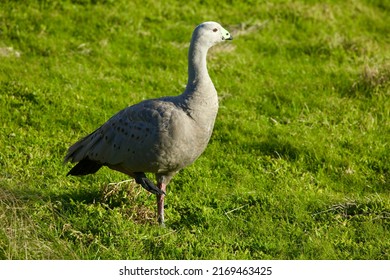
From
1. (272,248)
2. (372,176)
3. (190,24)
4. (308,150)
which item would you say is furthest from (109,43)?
(272,248)

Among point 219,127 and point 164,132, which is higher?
point 164,132

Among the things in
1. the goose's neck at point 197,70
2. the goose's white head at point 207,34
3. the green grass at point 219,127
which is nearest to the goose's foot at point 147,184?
the green grass at point 219,127

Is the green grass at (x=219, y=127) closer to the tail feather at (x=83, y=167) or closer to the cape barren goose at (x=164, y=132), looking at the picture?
the tail feather at (x=83, y=167)

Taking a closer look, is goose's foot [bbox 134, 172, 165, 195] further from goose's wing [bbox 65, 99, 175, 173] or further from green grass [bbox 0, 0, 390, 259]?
green grass [bbox 0, 0, 390, 259]

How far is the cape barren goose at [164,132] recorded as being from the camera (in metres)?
7.20

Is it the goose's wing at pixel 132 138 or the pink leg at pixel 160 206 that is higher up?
the goose's wing at pixel 132 138

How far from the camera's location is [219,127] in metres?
10.4

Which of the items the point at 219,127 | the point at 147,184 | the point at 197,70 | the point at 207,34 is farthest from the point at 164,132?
the point at 219,127

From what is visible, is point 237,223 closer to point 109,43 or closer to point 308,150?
point 308,150

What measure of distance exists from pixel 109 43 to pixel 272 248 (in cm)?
684

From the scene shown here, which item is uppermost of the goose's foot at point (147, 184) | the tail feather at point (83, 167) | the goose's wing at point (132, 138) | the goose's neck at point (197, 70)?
the goose's neck at point (197, 70)

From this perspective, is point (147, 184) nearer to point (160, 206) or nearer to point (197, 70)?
point (160, 206)

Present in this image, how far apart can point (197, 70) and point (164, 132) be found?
2.62 feet

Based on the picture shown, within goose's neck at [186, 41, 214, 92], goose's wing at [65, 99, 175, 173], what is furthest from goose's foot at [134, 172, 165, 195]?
goose's neck at [186, 41, 214, 92]
